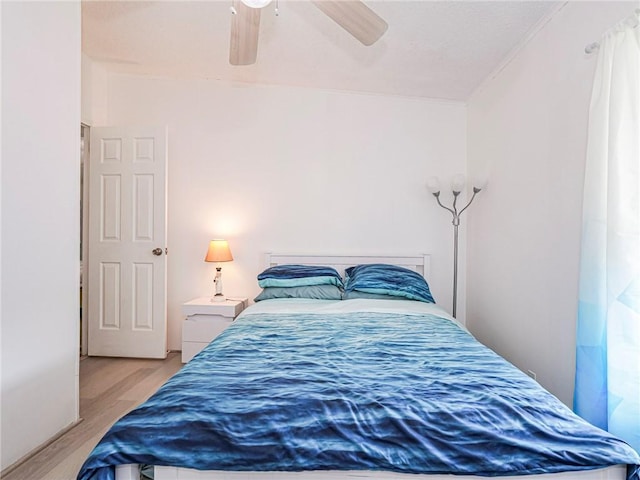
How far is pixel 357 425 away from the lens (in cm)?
118

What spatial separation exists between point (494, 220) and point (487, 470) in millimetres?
2313

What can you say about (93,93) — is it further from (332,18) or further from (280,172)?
(332,18)

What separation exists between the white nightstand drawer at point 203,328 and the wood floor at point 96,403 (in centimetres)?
30

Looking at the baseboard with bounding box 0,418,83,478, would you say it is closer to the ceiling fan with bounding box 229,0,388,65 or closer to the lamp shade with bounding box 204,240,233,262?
the lamp shade with bounding box 204,240,233,262

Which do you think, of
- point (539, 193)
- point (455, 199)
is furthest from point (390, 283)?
point (539, 193)

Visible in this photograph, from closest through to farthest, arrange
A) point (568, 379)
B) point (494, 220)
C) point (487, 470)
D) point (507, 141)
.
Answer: point (487, 470)
point (568, 379)
point (507, 141)
point (494, 220)

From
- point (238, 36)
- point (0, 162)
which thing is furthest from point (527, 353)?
point (0, 162)

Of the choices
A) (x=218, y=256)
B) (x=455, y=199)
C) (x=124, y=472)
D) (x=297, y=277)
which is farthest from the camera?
(x=455, y=199)

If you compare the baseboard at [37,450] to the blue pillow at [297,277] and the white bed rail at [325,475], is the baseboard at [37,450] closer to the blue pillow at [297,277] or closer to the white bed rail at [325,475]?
the white bed rail at [325,475]

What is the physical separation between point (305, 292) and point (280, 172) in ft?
3.94

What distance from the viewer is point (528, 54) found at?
256cm

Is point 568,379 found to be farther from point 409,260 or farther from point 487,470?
point 409,260

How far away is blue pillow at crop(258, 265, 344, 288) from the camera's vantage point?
10.5ft

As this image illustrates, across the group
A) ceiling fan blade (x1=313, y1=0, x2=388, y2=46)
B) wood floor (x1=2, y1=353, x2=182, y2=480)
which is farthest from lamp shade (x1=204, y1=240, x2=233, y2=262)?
ceiling fan blade (x1=313, y1=0, x2=388, y2=46)
